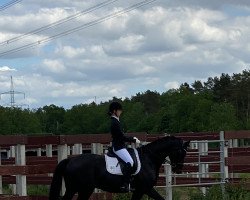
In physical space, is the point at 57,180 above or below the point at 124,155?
below

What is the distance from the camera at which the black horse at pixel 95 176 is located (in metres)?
12.0

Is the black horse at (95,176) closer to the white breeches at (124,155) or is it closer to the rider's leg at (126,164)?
the rider's leg at (126,164)

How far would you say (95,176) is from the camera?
12.1 meters

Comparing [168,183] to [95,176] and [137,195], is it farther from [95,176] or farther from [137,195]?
[95,176]

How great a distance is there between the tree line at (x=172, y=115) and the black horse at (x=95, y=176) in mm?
69989

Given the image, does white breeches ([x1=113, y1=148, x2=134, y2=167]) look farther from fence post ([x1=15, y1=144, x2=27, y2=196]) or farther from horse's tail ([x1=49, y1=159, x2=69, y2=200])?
fence post ([x1=15, y1=144, x2=27, y2=196])

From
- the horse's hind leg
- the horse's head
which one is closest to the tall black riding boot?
the horse's hind leg

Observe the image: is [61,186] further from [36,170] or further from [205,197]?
[205,197]

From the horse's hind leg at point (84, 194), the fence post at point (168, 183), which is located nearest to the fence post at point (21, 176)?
the horse's hind leg at point (84, 194)

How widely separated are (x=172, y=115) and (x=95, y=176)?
9167 cm

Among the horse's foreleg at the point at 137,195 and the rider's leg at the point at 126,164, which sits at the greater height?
the rider's leg at the point at 126,164

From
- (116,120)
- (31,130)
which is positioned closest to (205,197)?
(116,120)

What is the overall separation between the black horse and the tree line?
230 ft

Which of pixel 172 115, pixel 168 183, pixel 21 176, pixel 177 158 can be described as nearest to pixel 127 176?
pixel 177 158
